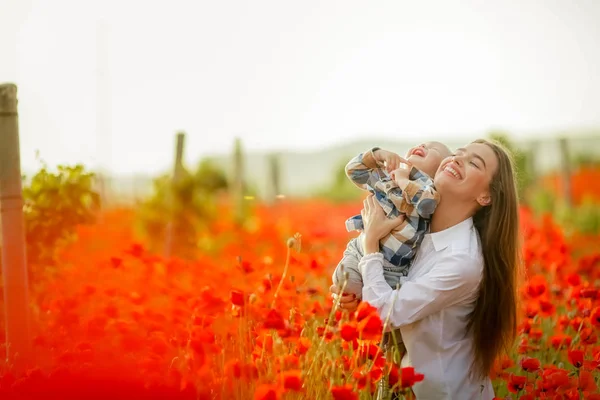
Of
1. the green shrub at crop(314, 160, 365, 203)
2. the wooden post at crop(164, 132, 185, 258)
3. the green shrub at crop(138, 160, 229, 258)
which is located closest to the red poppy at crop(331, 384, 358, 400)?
the wooden post at crop(164, 132, 185, 258)

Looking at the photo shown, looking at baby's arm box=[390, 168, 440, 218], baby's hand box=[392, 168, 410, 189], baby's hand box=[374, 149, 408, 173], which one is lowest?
baby's arm box=[390, 168, 440, 218]

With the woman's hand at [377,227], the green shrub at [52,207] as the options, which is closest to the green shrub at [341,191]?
the green shrub at [52,207]

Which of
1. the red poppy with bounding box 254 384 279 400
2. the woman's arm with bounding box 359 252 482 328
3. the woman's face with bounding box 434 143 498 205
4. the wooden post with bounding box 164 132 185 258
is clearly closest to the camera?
the red poppy with bounding box 254 384 279 400

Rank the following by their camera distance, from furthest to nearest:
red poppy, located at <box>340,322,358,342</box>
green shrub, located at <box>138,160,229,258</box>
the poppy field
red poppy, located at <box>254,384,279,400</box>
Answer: green shrub, located at <box>138,160,229,258</box>, the poppy field, red poppy, located at <box>340,322,358,342</box>, red poppy, located at <box>254,384,279,400</box>

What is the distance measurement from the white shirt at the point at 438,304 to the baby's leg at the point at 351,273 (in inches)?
5.0

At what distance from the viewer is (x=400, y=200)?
105 inches

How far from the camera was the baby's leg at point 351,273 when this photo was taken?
2760 millimetres

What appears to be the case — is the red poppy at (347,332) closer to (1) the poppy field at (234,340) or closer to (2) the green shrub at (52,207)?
(1) the poppy field at (234,340)

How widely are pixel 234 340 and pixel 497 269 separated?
1076 millimetres

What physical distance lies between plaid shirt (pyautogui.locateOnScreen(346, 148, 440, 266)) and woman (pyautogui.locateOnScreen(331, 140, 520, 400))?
0.04 meters

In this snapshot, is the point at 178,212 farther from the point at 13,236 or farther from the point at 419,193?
the point at 419,193

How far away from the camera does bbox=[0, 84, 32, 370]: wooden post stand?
10.7 feet

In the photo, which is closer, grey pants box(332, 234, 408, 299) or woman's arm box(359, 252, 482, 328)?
woman's arm box(359, 252, 482, 328)

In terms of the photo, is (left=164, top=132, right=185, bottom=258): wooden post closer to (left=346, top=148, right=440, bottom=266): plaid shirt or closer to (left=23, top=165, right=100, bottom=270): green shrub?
(left=23, top=165, right=100, bottom=270): green shrub
